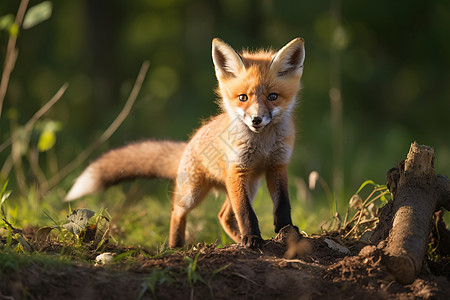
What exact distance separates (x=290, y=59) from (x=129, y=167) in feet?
5.93

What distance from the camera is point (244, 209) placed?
12.2 feet

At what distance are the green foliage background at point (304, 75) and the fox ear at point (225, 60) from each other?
381 cm

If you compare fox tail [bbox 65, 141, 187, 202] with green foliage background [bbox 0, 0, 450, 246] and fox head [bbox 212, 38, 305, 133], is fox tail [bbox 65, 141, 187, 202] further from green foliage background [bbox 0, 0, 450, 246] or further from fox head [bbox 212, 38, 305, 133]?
green foliage background [bbox 0, 0, 450, 246]

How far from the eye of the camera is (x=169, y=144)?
5.12m

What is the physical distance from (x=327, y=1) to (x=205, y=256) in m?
8.67

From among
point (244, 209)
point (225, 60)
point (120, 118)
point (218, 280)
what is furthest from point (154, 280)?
point (120, 118)

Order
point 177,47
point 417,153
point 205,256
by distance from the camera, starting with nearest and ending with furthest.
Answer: point 205,256
point 417,153
point 177,47

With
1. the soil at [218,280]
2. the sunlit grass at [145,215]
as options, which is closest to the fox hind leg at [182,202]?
the sunlit grass at [145,215]

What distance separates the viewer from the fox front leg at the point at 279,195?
148 inches

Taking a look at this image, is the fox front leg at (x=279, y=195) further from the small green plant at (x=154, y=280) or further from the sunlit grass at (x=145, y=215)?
the small green plant at (x=154, y=280)

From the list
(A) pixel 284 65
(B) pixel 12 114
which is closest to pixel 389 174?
(A) pixel 284 65

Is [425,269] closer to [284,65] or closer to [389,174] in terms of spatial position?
[389,174]

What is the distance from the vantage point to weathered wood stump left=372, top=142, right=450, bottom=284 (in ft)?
9.25

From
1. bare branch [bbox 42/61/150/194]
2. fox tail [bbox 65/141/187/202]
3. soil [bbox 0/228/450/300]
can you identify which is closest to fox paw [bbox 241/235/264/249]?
soil [bbox 0/228/450/300]
